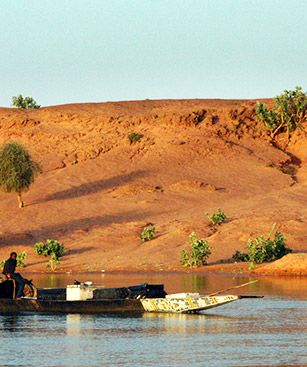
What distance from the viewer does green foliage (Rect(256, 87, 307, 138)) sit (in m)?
95.6

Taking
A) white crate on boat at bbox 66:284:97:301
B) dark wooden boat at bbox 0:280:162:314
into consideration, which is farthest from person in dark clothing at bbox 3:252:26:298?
white crate on boat at bbox 66:284:97:301

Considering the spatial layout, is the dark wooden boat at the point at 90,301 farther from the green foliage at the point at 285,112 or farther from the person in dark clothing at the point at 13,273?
the green foliage at the point at 285,112

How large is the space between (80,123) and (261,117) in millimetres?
15333

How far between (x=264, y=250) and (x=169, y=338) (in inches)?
1233

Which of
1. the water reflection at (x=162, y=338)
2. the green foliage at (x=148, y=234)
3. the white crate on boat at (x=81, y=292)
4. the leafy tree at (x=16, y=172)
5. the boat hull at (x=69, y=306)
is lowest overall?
the water reflection at (x=162, y=338)

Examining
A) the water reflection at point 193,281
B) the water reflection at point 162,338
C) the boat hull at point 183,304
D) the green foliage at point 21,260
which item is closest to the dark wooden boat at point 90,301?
the water reflection at point 162,338

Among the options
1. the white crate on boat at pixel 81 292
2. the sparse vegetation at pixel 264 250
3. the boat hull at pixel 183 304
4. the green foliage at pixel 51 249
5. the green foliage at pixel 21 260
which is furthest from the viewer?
the green foliage at pixel 51 249

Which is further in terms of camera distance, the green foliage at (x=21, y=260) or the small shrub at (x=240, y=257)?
the green foliage at (x=21, y=260)

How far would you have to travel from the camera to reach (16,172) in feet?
267

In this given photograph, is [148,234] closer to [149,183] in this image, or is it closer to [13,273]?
[149,183]

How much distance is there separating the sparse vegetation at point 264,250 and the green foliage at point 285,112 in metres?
33.8

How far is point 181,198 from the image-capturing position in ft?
273

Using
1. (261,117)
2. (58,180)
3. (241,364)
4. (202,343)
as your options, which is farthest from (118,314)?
(261,117)

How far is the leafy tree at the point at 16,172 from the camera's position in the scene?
3196 inches
